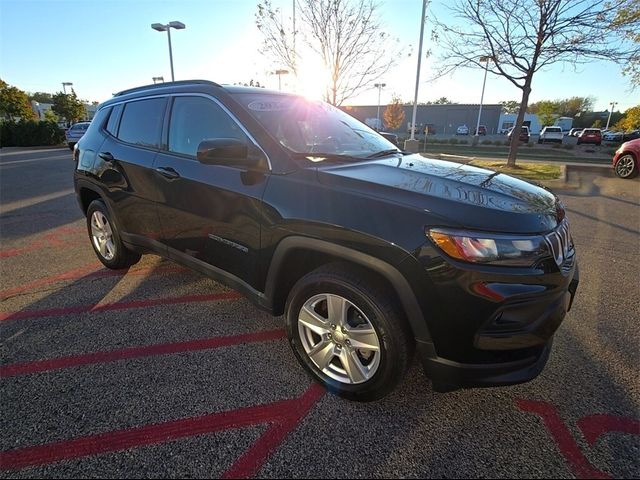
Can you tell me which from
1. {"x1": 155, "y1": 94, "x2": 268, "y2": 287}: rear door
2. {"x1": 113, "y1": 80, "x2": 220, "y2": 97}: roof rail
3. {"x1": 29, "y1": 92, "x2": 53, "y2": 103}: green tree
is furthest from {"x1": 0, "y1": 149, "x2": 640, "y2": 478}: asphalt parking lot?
{"x1": 29, "y1": 92, "x2": 53, "y2": 103}: green tree

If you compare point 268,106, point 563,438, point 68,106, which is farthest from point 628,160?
point 68,106

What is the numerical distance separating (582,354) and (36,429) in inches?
136

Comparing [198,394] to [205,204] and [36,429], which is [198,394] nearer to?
[36,429]

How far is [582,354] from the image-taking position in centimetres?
271

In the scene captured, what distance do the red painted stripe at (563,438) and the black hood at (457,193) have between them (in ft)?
3.49

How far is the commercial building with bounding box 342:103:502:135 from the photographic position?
215 ft

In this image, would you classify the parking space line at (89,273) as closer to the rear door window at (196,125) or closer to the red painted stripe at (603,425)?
the rear door window at (196,125)

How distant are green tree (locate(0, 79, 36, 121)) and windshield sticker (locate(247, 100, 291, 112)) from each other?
4395 centimetres

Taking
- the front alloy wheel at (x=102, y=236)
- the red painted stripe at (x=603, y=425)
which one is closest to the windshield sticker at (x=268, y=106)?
the front alloy wheel at (x=102, y=236)

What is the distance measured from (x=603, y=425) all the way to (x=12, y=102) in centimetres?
4894

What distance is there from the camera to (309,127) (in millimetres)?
2932

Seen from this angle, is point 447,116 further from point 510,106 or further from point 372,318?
point 372,318

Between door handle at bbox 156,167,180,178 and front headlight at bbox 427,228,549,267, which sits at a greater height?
door handle at bbox 156,167,180,178

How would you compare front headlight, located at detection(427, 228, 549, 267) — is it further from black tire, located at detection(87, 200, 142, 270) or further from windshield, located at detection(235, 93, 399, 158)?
black tire, located at detection(87, 200, 142, 270)
